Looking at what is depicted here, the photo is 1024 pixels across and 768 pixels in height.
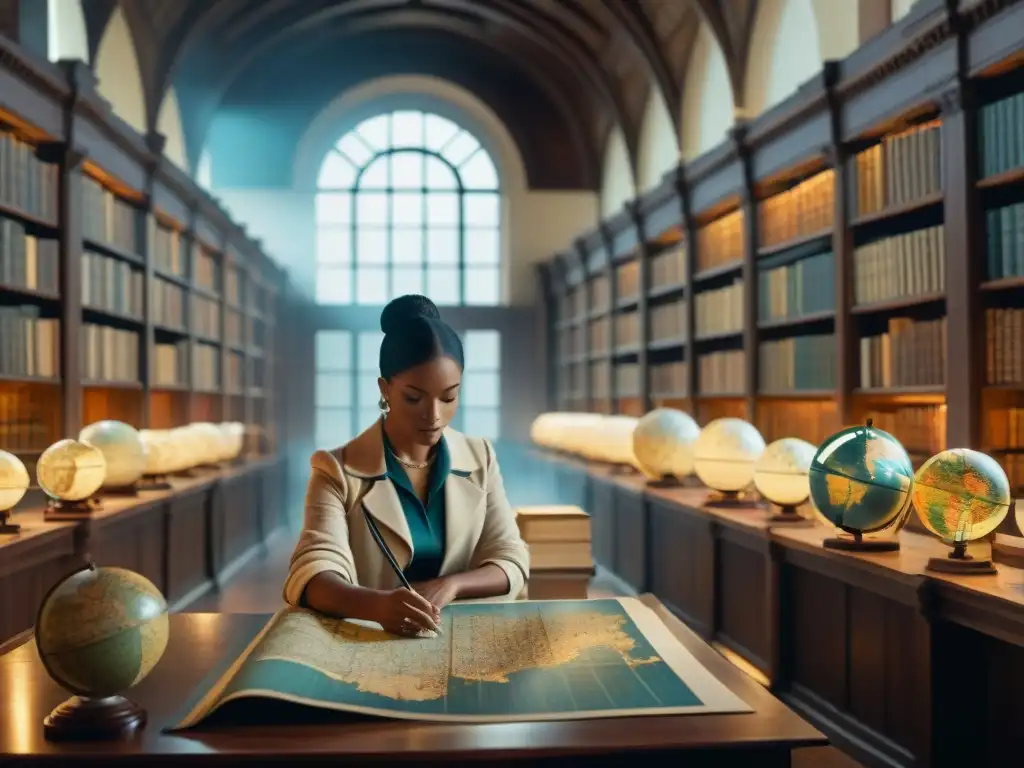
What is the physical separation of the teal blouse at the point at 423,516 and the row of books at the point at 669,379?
771 cm

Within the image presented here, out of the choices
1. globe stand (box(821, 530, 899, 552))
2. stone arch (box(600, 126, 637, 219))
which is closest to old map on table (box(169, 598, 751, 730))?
globe stand (box(821, 530, 899, 552))

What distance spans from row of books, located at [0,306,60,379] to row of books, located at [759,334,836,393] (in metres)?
4.90

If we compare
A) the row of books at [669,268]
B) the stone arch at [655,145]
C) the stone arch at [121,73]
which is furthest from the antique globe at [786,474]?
the stone arch at [655,145]

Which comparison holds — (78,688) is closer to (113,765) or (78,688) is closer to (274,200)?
(113,765)

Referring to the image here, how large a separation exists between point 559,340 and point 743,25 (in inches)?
278

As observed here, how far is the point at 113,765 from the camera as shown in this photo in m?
1.70

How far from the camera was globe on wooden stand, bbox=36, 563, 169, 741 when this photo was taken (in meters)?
1.78

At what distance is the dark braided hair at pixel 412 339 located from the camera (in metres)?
2.47

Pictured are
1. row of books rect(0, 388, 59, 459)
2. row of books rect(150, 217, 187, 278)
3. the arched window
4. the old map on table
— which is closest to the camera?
the old map on table

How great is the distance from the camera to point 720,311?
9.45 m

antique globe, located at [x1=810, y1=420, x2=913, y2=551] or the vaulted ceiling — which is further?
the vaulted ceiling

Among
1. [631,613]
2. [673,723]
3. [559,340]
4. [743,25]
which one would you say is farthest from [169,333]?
[673,723]

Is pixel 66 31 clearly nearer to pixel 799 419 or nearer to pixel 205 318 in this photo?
pixel 205 318

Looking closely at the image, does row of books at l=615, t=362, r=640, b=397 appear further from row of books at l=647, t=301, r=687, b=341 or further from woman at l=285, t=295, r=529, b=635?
woman at l=285, t=295, r=529, b=635
